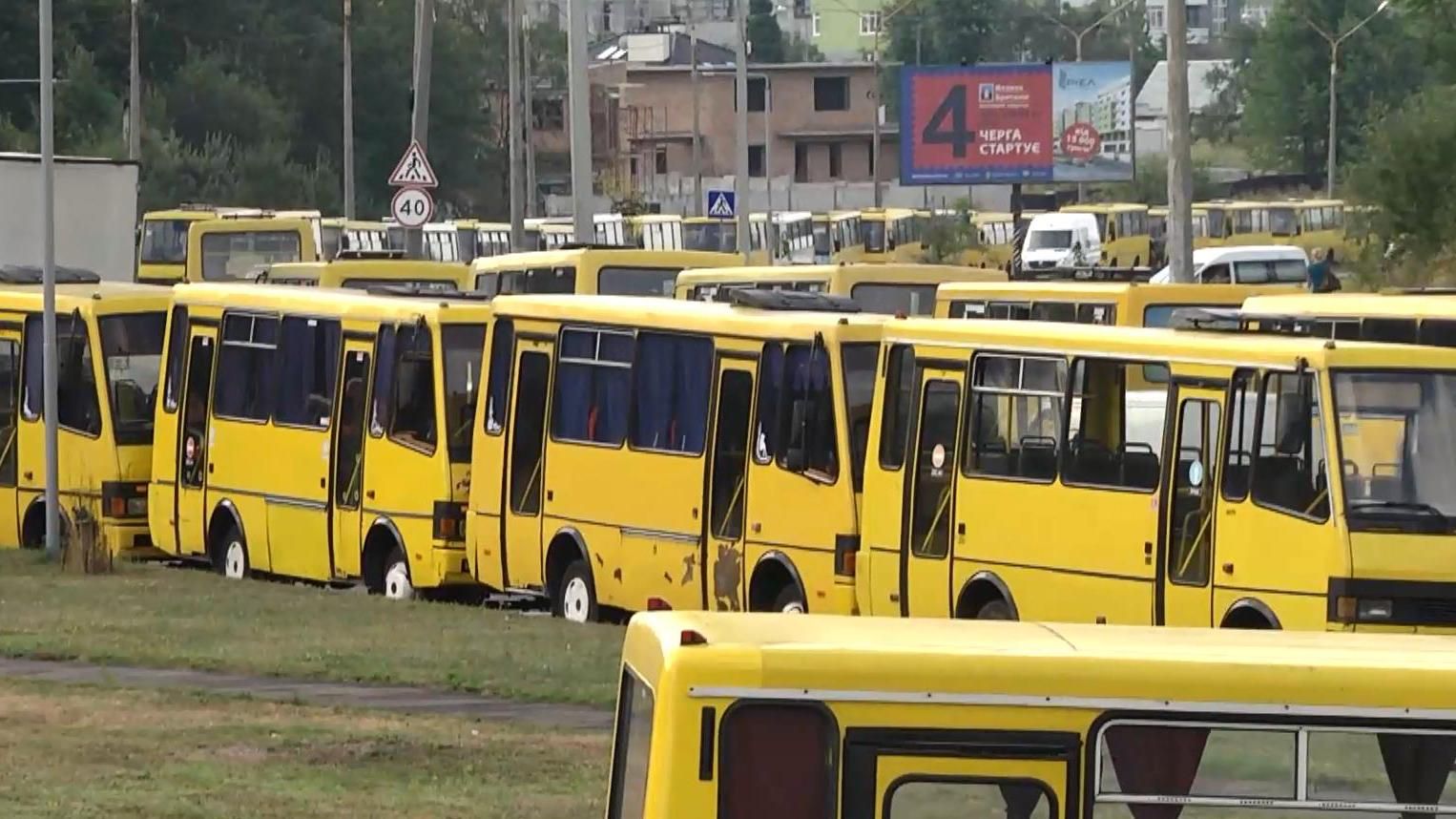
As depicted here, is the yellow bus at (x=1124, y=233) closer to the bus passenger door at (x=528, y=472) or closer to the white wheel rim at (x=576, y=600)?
the bus passenger door at (x=528, y=472)

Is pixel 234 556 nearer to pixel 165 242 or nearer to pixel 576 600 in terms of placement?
pixel 576 600

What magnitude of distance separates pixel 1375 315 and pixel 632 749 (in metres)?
16.0

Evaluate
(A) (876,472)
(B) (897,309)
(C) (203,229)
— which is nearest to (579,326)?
(A) (876,472)

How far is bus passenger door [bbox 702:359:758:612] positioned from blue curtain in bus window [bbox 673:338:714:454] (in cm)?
18

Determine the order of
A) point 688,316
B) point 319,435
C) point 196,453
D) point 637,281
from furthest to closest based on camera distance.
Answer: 1. point 637,281
2. point 196,453
3. point 319,435
4. point 688,316

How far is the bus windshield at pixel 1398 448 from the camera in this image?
15414 millimetres

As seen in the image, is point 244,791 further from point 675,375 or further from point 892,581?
point 675,375

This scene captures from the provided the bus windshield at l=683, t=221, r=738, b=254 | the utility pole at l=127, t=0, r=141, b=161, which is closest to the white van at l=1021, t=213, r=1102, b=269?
the bus windshield at l=683, t=221, r=738, b=254

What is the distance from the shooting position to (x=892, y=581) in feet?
62.3

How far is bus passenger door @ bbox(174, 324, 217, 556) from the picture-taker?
2641cm

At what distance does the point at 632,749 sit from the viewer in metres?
7.33

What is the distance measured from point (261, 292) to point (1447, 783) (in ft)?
67.5

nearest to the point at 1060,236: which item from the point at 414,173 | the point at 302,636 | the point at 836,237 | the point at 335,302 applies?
the point at 836,237

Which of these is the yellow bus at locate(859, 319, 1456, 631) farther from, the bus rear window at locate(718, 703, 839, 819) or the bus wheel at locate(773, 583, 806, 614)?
the bus rear window at locate(718, 703, 839, 819)
